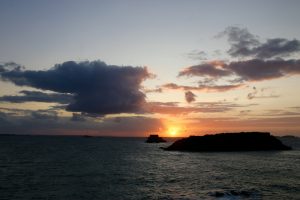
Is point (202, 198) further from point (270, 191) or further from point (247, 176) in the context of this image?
point (247, 176)

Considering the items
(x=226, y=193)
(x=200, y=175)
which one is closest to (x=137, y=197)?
(x=226, y=193)

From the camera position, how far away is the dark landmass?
16400 cm

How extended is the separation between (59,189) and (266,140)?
139 metres

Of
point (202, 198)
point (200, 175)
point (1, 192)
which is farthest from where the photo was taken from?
point (200, 175)

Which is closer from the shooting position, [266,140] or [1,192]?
[1,192]

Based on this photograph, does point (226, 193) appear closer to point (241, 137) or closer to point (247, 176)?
point (247, 176)

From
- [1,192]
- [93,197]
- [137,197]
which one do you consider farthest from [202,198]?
[1,192]

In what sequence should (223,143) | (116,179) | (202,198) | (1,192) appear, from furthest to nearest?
(223,143)
(116,179)
(1,192)
(202,198)

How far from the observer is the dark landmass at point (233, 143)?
164000mm

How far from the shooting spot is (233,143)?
165125mm

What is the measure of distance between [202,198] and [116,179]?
22.5 m

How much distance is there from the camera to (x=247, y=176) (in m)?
65.8

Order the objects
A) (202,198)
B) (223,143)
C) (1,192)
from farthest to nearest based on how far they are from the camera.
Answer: (223,143) → (1,192) → (202,198)

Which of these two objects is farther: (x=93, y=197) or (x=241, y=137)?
(x=241, y=137)
